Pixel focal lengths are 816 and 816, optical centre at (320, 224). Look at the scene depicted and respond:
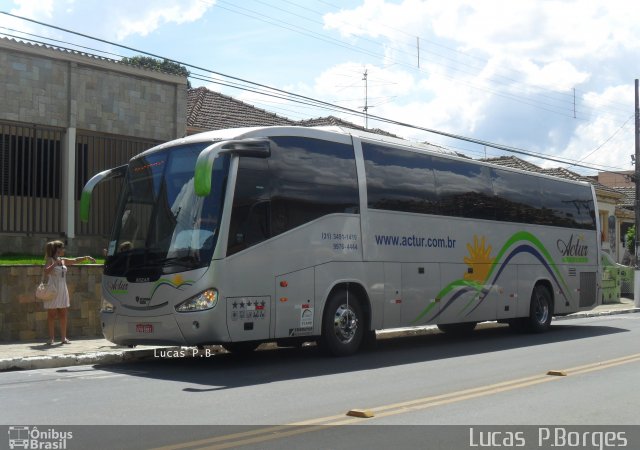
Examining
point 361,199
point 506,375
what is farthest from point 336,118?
point 506,375

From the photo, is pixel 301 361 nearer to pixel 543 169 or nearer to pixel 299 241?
pixel 299 241

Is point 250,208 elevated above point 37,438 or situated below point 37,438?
above

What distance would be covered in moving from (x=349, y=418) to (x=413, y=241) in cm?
735

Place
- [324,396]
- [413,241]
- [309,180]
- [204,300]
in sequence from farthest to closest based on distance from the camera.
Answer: [413,241]
[309,180]
[204,300]
[324,396]

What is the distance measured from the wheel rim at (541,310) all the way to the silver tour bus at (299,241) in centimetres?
152

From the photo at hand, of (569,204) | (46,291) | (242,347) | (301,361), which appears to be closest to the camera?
(301,361)

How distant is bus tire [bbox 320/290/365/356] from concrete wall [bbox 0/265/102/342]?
17.0 ft

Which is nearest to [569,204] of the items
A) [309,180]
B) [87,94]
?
[309,180]

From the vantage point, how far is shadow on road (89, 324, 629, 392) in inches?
448

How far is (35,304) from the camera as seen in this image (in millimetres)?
14953

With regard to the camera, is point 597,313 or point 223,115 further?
point 223,115

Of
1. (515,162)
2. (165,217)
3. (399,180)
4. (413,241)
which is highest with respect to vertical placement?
(515,162)

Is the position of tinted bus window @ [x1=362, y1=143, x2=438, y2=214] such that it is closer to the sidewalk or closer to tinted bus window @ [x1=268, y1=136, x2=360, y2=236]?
tinted bus window @ [x1=268, y1=136, x2=360, y2=236]

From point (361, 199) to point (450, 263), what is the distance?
311 centimetres
